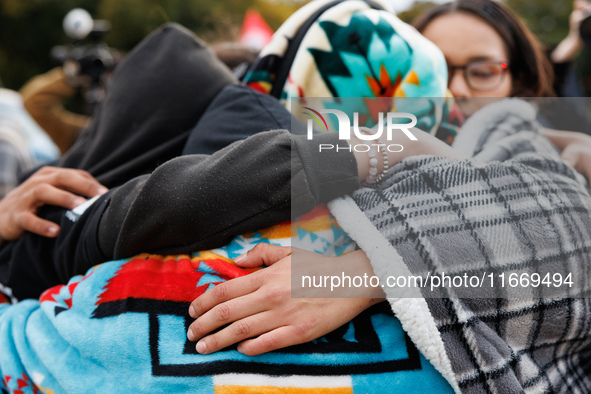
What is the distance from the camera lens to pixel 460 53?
1.19m

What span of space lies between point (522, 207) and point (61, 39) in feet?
36.0

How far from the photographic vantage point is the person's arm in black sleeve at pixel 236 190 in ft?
2.23

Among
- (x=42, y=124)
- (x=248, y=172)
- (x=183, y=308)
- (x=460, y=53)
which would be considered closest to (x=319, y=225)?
(x=248, y=172)

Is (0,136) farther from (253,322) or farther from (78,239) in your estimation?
(253,322)

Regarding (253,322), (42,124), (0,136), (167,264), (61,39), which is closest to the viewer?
(253,322)

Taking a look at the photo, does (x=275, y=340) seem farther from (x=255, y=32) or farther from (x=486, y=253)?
(x=255, y=32)

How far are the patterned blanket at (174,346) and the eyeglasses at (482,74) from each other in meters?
0.67

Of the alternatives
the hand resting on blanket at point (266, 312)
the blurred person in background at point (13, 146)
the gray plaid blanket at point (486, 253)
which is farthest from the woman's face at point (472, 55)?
the blurred person in background at point (13, 146)

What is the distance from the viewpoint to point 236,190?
2.23ft

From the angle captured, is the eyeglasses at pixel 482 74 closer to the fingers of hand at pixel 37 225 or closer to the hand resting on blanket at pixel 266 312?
the hand resting on blanket at pixel 266 312

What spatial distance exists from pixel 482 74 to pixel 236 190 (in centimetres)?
84

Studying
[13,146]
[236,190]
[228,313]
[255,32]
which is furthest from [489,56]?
[255,32]

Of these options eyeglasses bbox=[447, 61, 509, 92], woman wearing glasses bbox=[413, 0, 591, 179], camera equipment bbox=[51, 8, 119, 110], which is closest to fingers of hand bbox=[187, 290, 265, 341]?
woman wearing glasses bbox=[413, 0, 591, 179]

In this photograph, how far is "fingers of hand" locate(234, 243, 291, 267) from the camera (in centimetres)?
71
